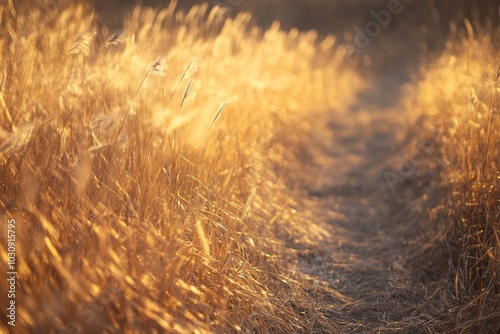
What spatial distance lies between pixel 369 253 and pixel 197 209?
4.19 ft

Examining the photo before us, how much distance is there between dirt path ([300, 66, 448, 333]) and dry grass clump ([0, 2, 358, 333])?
0.68ft

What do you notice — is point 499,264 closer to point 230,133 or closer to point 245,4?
point 230,133

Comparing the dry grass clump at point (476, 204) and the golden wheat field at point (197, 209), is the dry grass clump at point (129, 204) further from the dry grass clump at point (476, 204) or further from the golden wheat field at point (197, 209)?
the dry grass clump at point (476, 204)

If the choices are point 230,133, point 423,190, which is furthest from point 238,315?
point 423,190

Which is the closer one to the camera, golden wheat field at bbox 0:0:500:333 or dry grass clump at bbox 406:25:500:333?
golden wheat field at bbox 0:0:500:333

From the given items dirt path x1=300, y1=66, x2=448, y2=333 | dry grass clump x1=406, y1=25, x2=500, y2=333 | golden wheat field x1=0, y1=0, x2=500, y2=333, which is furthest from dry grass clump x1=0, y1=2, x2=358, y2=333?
dry grass clump x1=406, y1=25, x2=500, y2=333

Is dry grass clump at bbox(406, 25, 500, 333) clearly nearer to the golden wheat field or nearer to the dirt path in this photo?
the golden wheat field

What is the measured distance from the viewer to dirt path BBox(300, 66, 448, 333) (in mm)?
1790

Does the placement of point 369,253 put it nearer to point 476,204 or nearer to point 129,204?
point 476,204

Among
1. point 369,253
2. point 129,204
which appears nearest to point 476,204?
point 369,253

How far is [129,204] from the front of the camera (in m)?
1.42

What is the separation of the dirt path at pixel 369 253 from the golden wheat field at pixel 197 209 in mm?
12

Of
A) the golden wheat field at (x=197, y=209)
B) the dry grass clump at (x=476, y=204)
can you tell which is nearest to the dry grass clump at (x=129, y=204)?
the golden wheat field at (x=197, y=209)

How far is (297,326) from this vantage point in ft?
5.14
